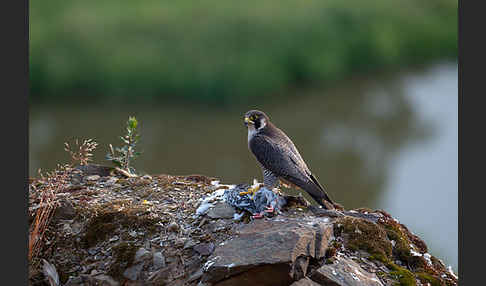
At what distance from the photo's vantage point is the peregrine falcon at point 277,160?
3457 millimetres

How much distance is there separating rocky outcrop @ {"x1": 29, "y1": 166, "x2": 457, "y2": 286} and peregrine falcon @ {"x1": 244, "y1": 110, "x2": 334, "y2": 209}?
12 cm

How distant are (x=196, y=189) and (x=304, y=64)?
23.8ft

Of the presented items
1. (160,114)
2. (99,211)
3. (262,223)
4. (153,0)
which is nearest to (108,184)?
(99,211)

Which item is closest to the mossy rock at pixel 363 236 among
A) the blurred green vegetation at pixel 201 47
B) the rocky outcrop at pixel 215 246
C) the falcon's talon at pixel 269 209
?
the rocky outcrop at pixel 215 246

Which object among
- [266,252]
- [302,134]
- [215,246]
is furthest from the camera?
[302,134]

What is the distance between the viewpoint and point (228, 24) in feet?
34.4

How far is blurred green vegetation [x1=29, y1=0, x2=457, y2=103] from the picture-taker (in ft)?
32.1

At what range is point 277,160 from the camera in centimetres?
349

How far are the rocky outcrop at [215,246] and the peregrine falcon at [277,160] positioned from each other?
123mm

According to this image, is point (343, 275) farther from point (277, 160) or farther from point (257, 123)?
point (257, 123)

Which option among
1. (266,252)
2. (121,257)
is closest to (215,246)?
(266,252)

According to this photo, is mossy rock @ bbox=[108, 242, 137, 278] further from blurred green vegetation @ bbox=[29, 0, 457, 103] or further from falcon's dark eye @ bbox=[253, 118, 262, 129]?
blurred green vegetation @ bbox=[29, 0, 457, 103]

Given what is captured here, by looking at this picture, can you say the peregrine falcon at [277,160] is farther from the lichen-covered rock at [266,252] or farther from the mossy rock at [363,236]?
the lichen-covered rock at [266,252]

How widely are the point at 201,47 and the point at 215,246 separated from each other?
24.5 feet
